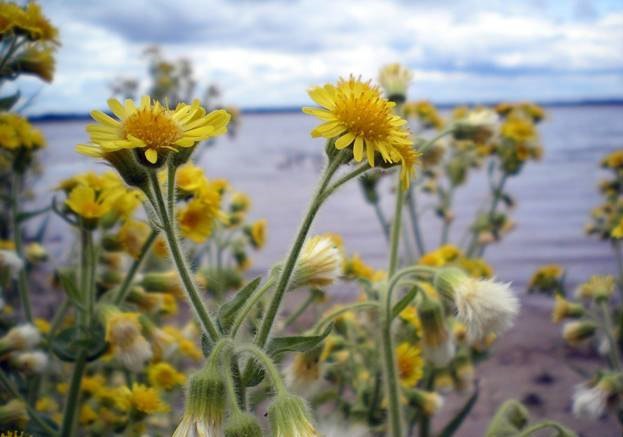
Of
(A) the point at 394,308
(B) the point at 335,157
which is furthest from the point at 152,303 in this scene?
(B) the point at 335,157

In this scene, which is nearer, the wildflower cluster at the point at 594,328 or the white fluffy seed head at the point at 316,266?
the white fluffy seed head at the point at 316,266

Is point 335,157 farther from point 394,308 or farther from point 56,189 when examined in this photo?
point 56,189

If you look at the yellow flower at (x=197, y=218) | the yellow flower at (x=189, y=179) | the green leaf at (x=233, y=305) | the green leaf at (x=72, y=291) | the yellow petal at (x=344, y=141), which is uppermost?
the yellow petal at (x=344, y=141)

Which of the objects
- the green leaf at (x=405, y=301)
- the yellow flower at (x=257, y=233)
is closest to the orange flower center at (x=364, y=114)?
the green leaf at (x=405, y=301)

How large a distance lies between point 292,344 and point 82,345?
0.68 m

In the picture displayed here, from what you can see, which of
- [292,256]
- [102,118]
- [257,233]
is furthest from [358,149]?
[257,233]

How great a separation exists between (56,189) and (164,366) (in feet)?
2.12

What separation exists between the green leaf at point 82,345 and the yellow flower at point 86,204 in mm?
297

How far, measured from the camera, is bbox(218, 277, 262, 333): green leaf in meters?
1.09

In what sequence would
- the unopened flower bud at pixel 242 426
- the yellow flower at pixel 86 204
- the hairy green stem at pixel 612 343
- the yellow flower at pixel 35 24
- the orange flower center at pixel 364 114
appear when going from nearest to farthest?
the unopened flower bud at pixel 242 426, the orange flower center at pixel 364 114, the yellow flower at pixel 86 204, the yellow flower at pixel 35 24, the hairy green stem at pixel 612 343

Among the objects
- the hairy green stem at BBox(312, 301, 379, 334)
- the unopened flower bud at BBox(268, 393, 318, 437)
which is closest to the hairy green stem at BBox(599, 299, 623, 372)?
the hairy green stem at BBox(312, 301, 379, 334)

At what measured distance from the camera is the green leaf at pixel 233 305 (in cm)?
109

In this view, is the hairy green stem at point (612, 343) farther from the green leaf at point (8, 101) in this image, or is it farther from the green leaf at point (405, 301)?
the green leaf at point (8, 101)

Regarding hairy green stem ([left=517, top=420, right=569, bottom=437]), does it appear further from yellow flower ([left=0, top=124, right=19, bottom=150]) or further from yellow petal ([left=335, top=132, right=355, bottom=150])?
yellow flower ([left=0, top=124, right=19, bottom=150])
